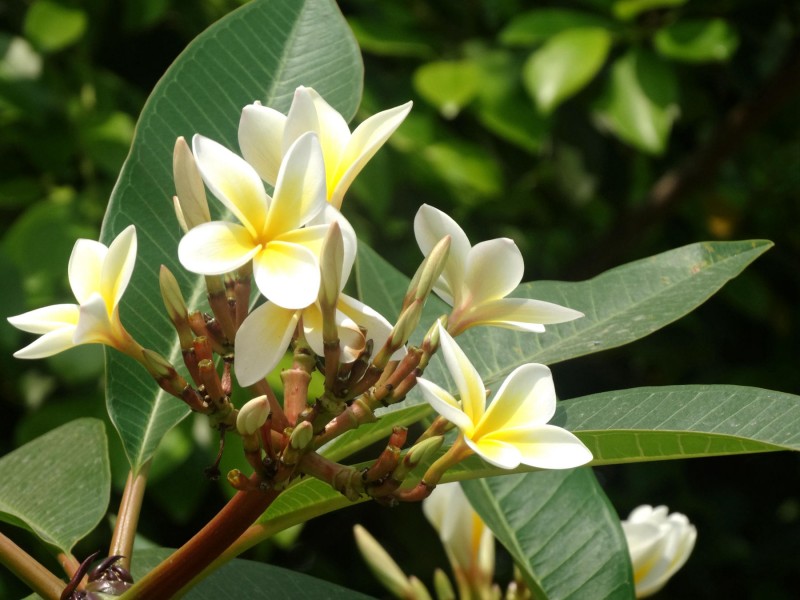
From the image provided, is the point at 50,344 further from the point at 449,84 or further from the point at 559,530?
the point at 449,84

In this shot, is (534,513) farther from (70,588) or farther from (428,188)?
(428,188)

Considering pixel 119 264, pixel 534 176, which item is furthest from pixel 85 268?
pixel 534 176

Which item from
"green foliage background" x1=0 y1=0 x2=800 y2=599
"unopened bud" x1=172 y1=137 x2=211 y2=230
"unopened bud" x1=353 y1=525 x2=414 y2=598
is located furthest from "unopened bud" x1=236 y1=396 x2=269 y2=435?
"green foliage background" x1=0 y1=0 x2=800 y2=599

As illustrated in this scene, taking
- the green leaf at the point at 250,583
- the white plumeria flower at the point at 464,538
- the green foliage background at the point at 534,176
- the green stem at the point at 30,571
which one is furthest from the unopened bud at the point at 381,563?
the green foliage background at the point at 534,176

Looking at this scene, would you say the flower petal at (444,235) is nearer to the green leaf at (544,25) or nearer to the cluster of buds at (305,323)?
the cluster of buds at (305,323)

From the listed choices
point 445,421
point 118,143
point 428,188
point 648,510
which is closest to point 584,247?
point 428,188

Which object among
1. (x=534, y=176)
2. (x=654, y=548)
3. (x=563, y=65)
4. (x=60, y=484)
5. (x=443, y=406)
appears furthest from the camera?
(x=534, y=176)

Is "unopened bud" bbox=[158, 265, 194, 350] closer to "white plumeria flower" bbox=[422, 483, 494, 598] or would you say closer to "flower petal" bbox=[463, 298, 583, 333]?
"flower petal" bbox=[463, 298, 583, 333]
